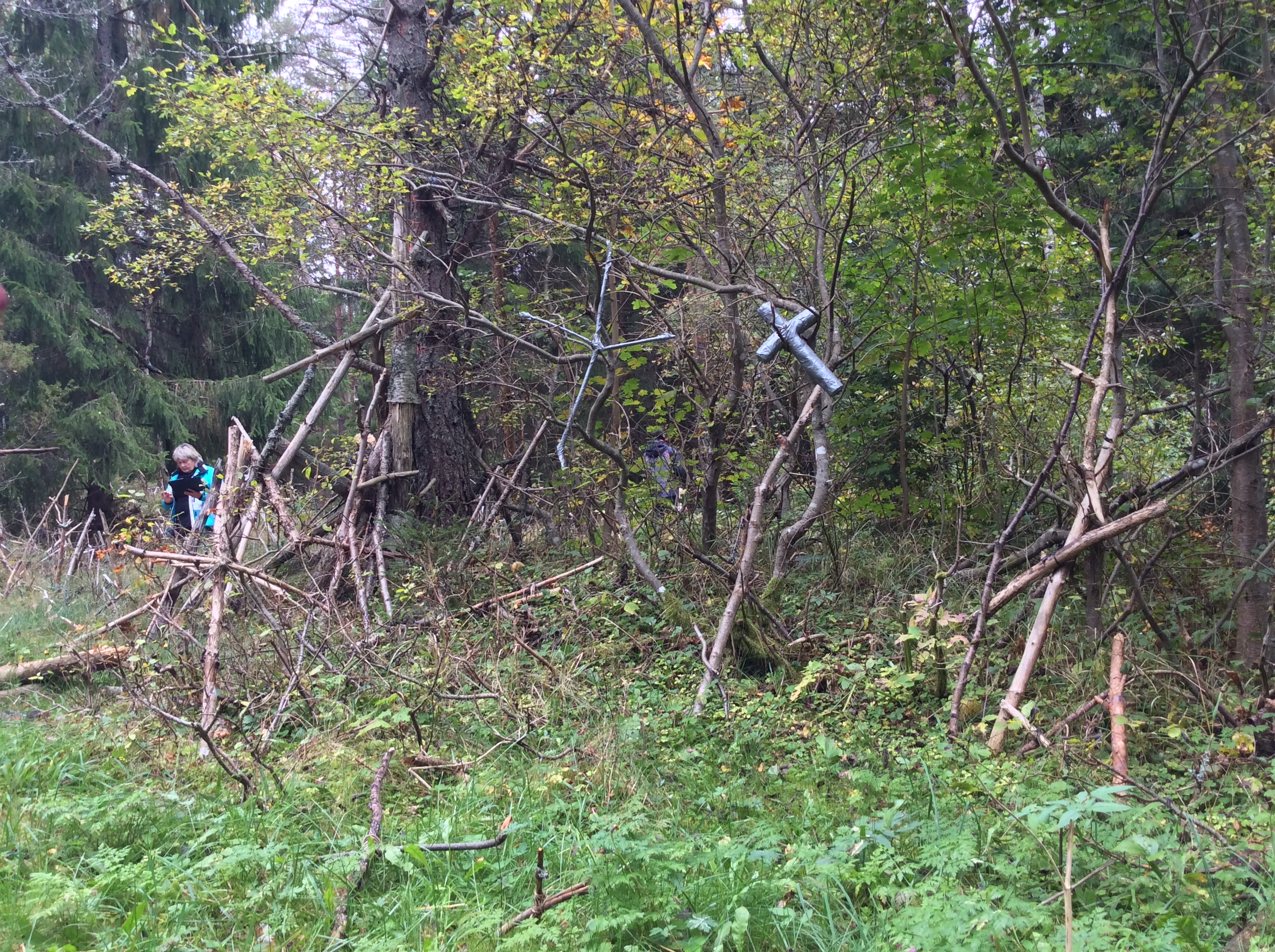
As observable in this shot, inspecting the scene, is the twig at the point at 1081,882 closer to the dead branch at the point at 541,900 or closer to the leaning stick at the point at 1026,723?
the leaning stick at the point at 1026,723

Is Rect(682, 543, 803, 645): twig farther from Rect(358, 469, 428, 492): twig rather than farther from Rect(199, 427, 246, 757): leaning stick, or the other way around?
Rect(358, 469, 428, 492): twig

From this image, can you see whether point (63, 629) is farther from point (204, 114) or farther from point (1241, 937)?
point (1241, 937)

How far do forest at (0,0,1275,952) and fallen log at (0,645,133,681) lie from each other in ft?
0.09

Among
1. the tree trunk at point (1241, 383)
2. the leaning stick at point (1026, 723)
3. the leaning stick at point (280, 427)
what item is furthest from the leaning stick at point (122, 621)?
the tree trunk at point (1241, 383)

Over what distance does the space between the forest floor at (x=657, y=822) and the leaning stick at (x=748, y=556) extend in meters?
0.20

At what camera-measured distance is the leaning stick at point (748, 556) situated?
482cm

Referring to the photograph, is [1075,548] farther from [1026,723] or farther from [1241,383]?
[1241,383]

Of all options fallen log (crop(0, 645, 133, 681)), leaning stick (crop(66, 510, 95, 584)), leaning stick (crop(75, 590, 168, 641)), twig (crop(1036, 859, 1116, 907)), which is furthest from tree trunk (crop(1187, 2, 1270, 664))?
leaning stick (crop(66, 510, 95, 584))

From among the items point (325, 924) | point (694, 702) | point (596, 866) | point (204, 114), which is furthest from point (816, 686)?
point (204, 114)

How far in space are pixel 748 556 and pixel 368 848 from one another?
106 inches

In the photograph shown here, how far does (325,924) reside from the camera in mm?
2570

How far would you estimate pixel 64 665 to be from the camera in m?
5.49

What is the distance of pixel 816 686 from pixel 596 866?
2.29 m

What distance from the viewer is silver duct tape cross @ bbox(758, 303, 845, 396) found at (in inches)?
160
